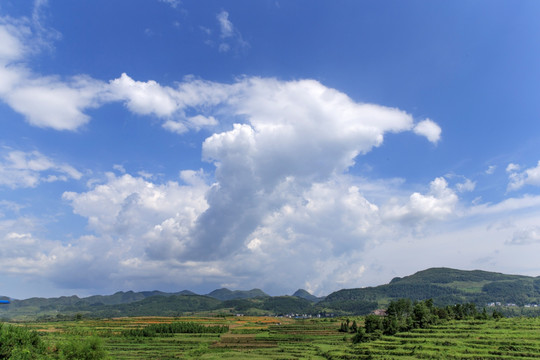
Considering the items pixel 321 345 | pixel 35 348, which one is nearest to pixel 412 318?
pixel 321 345

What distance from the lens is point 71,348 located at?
79.6m

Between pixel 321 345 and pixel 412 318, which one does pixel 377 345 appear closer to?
pixel 412 318

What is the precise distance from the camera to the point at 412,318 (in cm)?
12525

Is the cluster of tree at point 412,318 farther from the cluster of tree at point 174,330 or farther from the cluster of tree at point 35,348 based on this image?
the cluster of tree at point 174,330

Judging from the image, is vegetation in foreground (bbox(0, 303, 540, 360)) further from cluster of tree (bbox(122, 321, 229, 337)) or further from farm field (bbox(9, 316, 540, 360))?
cluster of tree (bbox(122, 321, 229, 337))

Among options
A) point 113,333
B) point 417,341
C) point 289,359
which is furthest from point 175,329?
point 417,341

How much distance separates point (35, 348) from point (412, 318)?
389ft

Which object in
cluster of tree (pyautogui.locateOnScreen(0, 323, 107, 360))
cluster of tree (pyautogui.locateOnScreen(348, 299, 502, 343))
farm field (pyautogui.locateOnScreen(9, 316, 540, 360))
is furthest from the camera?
cluster of tree (pyautogui.locateOnScreen(348, 299, 502, 343))

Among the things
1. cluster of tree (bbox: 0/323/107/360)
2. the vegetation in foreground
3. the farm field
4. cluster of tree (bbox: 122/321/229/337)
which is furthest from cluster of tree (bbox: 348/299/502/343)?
cluster of tree (bbox: 122/321/229/337)

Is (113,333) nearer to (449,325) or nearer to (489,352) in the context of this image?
(449,325)

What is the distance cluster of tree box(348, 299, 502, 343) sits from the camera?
120m

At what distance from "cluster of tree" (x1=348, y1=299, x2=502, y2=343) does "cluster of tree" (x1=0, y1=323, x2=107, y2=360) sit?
3384 inches

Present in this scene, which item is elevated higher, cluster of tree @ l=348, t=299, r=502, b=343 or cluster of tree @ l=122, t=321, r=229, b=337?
cluster of tree @ l=348, t=299, r=502, b=343

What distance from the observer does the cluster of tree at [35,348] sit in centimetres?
7419
